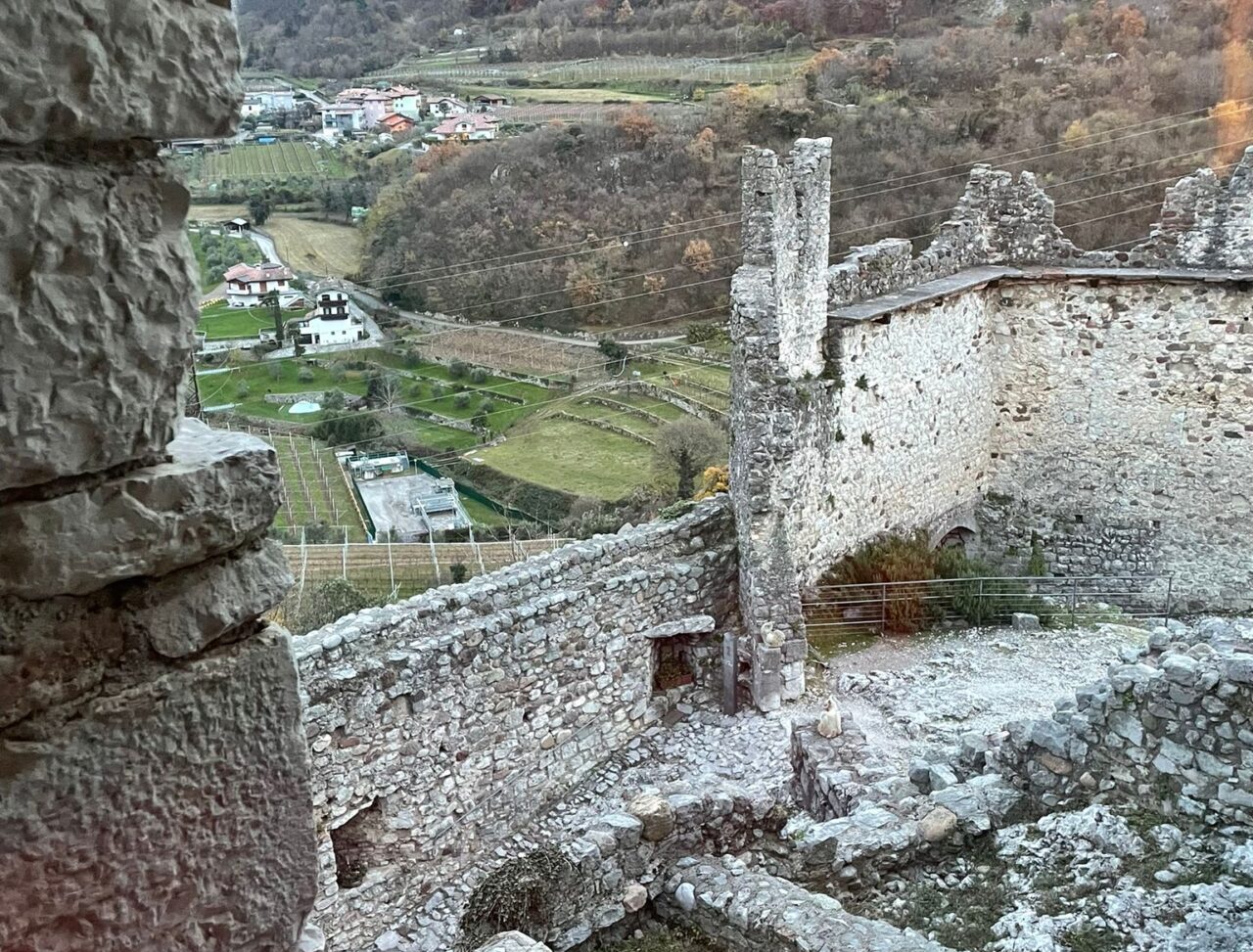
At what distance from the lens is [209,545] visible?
2.24 metres

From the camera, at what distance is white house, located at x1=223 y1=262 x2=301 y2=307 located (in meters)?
23.0

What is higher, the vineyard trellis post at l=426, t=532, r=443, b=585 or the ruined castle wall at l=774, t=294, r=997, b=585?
the ruined castle wall at l=774, t=294, r=997, b=585

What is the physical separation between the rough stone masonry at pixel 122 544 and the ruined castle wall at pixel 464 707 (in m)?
4.75

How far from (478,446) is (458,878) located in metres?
17.0

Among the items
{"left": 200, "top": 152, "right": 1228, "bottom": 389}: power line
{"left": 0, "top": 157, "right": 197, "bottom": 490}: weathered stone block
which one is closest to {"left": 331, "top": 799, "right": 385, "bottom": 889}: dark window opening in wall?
{"left": 0, "top": 157, "right": 197, "bottom": 490}: weathered stone block

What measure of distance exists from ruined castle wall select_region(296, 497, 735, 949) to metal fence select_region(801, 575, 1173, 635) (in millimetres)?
1839

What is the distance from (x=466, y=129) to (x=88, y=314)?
33870 millimetres

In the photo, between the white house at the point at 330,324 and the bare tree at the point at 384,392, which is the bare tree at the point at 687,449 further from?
the white house at the point at 330,324

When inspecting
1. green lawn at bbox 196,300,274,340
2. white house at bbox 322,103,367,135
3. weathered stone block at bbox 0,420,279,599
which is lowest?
green lawn at bbox 196,300,274,340

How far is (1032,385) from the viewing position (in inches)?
511

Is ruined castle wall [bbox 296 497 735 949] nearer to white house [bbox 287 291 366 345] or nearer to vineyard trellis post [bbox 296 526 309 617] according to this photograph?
vineyard trellis post [bbox 296 526 309 617]

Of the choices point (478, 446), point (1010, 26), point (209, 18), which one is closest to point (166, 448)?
point (209, 18)

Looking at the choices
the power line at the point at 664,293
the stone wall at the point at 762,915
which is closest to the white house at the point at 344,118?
the power line at the point at 664,293

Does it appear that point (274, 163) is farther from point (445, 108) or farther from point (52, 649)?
point (52, 649)
